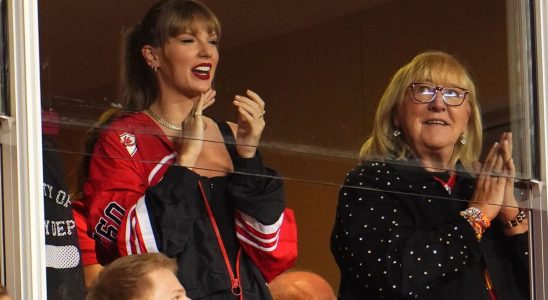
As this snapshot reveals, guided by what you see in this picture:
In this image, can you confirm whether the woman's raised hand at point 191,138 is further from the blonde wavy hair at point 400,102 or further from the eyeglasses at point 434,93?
the eyeglasses at point 434,93

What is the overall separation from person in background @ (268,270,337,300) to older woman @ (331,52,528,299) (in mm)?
120

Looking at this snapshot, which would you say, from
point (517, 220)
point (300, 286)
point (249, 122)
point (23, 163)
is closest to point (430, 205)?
point (517, 220)

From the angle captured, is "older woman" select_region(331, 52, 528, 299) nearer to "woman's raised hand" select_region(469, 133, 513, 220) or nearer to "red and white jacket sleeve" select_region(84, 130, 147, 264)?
"woman's raised hand" select_region(469, 133, 513, 220)

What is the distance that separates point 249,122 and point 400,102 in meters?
0.47

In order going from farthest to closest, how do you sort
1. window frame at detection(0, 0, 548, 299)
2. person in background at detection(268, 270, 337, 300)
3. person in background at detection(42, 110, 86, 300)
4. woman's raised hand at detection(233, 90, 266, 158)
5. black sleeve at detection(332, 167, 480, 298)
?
person in background at detection(268, 270, 337, 300) < black sleeve at detection(332, 167, 480, 298) < woman's raised hand at detection(233, 90, 266, 158) < person in background at detection(42, 110, 86, 300) < window frame at detection(0, 0, 548, 299)

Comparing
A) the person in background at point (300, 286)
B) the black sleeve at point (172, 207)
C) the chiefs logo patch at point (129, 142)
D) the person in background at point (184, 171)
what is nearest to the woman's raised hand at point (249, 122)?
the person in background at point (184, 171)

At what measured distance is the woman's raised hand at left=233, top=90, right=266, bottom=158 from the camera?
3025 millimetres

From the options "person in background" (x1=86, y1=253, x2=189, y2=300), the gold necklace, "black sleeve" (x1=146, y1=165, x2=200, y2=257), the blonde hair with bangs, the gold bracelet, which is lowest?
"person in background" (x1=86, y1=253, x2=189, y2=300)

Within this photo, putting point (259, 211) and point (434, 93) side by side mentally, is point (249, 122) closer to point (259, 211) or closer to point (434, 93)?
point (259, 211)

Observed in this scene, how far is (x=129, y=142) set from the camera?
2912 millimetres

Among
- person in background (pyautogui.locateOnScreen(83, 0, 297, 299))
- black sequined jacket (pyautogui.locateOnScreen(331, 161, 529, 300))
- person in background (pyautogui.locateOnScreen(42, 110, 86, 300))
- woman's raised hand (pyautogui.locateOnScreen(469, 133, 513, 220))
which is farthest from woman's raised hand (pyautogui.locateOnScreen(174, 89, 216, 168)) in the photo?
woman's raised hand (pyautogui.locateOnScreen(469, 133, 513, 220))

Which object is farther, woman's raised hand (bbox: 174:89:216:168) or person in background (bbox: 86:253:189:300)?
woman's raised hand (bbox: 174:89:216:168)

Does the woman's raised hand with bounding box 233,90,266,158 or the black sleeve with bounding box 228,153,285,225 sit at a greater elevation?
the woman's raised hand with bounding box 233,90,266,158

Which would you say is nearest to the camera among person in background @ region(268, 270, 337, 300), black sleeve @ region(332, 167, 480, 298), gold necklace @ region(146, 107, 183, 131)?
gold necklace @ region(146, 107, 183, 131)
